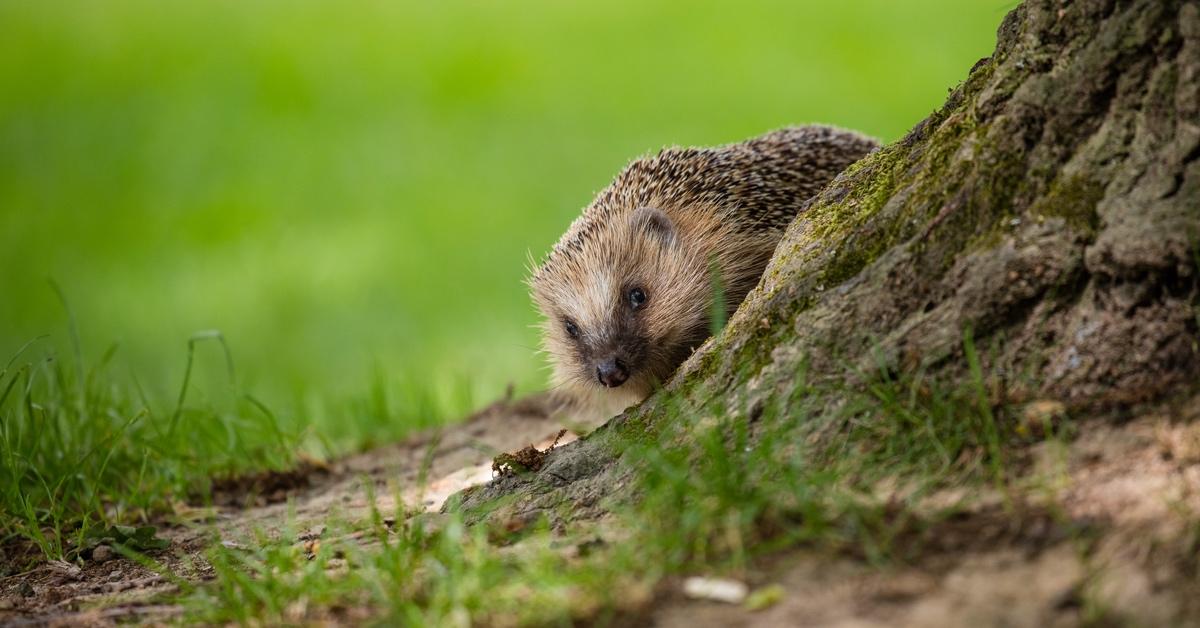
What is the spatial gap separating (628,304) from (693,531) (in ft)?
7.80

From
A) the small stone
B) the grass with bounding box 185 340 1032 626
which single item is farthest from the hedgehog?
the small stone

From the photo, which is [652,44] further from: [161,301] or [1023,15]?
[1023,15]

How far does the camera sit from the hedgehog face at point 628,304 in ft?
15.0

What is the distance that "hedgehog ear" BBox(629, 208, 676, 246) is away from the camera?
4855mm

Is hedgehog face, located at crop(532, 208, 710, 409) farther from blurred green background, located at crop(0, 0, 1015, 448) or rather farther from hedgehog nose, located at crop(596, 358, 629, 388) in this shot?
blurred green background, located at crop(0, 0, 1015, 448)

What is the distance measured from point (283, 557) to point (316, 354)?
7410mm

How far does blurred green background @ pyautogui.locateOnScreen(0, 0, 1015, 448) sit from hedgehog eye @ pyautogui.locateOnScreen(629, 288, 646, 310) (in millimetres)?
4170

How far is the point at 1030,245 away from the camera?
2.70m

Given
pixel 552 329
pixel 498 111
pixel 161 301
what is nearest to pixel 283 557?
pixel 552 329

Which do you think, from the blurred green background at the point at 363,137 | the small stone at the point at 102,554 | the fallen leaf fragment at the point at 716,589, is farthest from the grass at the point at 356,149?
the fallen leaf fragment at the point at 716,589

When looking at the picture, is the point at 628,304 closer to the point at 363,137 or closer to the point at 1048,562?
the point at 1048,562

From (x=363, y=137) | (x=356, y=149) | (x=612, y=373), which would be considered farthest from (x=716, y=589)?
(x=363, y=137)

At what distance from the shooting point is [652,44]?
1329 cm

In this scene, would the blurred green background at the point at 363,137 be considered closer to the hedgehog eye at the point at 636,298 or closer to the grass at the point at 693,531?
the hedgehog eye at the point at 636,298
